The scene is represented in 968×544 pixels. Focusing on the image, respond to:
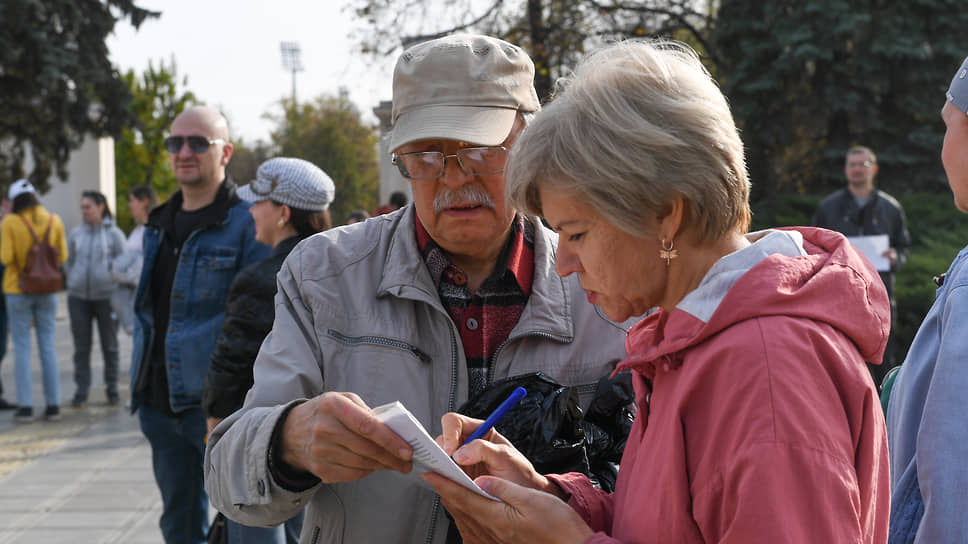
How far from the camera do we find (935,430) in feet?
5.97

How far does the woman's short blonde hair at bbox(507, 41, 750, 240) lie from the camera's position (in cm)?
146

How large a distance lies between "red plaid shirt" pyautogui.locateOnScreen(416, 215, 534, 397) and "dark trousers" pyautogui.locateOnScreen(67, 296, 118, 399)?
26.2 ft

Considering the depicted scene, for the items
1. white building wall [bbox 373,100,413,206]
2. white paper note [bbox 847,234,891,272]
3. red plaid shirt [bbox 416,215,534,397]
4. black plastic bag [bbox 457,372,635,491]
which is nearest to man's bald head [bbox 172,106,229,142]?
red plaid shirt [bbox 416,215,534,397]

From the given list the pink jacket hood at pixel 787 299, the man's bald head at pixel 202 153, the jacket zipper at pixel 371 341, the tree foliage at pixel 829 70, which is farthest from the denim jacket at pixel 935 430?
the tree foliage at pixel 829 70

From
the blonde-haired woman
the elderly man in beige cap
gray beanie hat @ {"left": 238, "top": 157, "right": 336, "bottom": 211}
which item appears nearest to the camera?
the blonde-haired woman

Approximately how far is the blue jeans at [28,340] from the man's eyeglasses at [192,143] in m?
4.49

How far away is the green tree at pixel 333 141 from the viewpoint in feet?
121

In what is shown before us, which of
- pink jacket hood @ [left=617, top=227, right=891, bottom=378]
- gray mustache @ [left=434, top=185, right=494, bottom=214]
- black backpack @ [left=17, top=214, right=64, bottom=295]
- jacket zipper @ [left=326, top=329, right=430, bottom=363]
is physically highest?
gray mustache @ [left=434, top=185, right=494, bottom=214]

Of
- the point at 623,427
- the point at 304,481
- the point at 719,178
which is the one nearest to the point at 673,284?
the point at 719,178

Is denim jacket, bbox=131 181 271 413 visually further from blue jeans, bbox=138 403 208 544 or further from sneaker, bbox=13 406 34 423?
sneaker, bbox=13 406 34 423

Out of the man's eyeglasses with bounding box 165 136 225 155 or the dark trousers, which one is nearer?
the man's eyeglasses with bounding box 165 136 225 155

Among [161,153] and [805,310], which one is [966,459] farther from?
[161,153]

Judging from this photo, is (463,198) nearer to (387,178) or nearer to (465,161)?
(465,161)

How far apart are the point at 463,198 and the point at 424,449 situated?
31.2 inches
